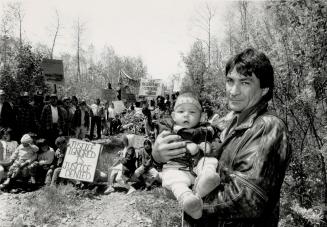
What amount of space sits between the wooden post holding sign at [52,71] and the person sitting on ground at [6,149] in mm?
9568

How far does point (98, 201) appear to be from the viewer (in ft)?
26.2

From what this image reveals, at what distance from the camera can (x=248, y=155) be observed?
67.6 inches

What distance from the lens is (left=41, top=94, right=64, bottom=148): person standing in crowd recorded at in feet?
33.9

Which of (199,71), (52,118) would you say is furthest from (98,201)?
(199,71)

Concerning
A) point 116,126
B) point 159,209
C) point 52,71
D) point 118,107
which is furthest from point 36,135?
point 118,107

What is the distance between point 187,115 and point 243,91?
0.45m

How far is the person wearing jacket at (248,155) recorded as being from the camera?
65.9 inches

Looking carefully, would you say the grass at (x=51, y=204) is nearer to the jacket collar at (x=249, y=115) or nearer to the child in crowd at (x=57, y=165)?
the child in crowd at (x=57, y=165)

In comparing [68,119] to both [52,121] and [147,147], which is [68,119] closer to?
[52,121]

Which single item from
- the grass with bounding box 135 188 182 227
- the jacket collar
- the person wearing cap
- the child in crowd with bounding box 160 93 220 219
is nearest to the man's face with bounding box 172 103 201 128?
the child in crowd with bounding box 160 93 220 219

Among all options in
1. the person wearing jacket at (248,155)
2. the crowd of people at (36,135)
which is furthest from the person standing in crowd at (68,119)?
the person wearing jacket at (248,155)

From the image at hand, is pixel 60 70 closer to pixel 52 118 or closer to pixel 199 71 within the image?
pixel 199 71

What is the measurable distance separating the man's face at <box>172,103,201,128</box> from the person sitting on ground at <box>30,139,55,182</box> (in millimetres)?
7164

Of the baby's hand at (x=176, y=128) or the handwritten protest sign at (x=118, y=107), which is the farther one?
the handwritten protest sign at (x=118, y=107)
